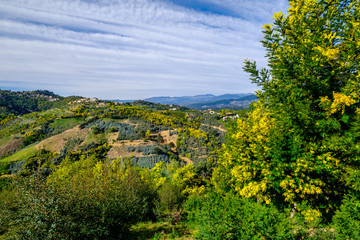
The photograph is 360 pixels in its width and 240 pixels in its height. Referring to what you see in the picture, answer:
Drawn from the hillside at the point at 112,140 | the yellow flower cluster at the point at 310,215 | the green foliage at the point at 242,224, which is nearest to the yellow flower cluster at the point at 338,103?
the yellow flower cluster at the point at 310,215

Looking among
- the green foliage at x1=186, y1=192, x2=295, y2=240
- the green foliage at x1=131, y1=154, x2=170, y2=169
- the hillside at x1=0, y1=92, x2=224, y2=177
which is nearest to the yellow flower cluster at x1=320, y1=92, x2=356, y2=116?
the green foliage at x1=186, y1=192, x2=295, y2=240

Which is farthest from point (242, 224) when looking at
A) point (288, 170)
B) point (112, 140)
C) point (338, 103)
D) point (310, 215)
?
point (112, 140)

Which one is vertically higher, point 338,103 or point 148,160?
point 338,103

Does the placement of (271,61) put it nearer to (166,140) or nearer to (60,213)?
(60,213)

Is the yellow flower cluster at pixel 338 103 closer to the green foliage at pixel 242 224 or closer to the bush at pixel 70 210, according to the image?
the green foliage at pixel 242 224

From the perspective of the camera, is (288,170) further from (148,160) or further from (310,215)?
(148,160)

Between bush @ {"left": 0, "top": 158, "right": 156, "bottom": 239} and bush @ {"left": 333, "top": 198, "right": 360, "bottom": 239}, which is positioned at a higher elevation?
bush @ {"left": 333, "top": 198, "right": 360, "bottom": 239}

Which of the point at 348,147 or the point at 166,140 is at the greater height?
the point at 348,147

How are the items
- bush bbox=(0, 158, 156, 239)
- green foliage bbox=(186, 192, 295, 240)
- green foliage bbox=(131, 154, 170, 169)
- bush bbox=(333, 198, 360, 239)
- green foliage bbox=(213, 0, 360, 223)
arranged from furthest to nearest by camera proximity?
green foliage bbox=(131, 154, 170, 169) < bush bbox=(0, 158, 156, 239) < green foliage bbox=(213, 0, 360, 223) < green foliage bbox=(186, 192, 295, 240) < bush bbox=(333, 198, 360, 239)

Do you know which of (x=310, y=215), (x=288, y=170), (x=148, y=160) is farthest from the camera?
(x=148, y=160)

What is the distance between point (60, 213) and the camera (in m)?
7.99

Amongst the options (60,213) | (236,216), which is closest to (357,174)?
(236,216)

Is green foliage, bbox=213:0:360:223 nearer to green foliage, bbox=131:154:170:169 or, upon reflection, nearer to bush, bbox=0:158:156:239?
bush, bbox=0:158:156:239

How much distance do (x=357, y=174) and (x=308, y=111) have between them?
8.46ft
